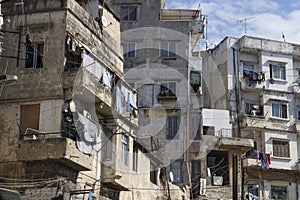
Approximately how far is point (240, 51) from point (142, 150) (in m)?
20.7

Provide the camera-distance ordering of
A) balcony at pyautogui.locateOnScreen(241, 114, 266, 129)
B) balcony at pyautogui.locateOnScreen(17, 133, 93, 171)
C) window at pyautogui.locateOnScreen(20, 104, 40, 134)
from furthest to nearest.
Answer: balcony at pyautogui.locateOnScreen(241, 114, 266, 129)
window at pyautogui.locateOnScreen(20, 104, 40, 134)
balcony at pyautogui.locateOnScreen(17, 133, 93, 171)

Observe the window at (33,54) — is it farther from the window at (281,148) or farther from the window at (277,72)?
the window at (277,72)

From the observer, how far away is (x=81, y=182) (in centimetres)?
2272

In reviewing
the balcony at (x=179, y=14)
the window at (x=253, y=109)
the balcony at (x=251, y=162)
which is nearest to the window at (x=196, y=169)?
the balcony at (x=251, y=162)

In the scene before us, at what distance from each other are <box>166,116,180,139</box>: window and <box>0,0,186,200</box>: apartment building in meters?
15.2

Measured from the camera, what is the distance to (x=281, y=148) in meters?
47.4

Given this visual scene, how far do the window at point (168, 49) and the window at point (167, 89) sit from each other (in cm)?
225

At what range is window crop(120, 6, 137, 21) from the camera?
143 feet

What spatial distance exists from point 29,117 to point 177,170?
19727mm

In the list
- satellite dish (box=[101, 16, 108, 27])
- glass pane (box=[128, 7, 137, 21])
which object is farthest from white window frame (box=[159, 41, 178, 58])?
satellite dish (box=[101, 16, 108, 27])

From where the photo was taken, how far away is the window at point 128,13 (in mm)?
43594

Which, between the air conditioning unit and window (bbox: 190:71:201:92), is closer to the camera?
the air conditioning unit

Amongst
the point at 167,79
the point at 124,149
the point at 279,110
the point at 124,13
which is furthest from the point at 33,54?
the point at 279,110

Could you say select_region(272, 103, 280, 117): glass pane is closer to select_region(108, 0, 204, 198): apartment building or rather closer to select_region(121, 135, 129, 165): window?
select_region(108, 0, 204, 198): apartment building
